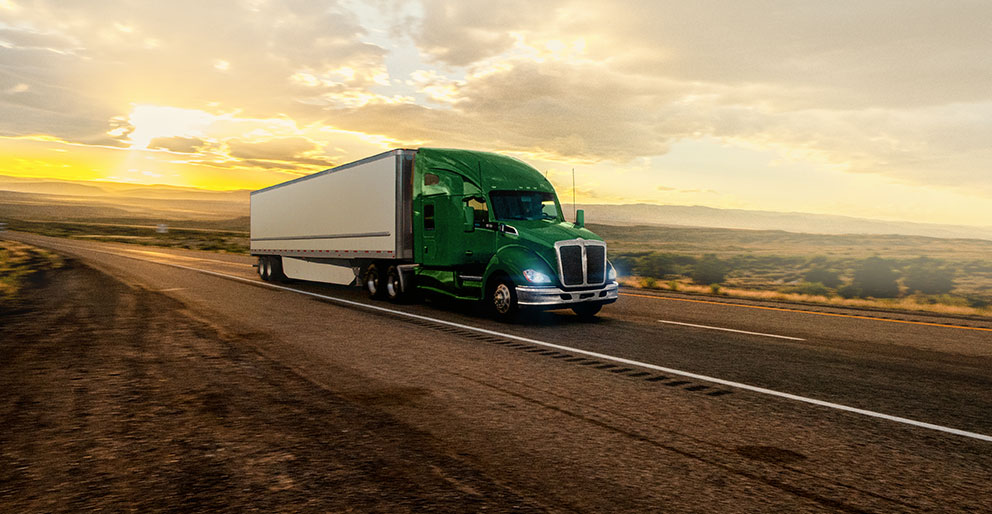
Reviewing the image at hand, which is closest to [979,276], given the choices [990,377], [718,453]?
[990,377]

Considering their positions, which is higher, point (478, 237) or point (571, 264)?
point (478, 237)

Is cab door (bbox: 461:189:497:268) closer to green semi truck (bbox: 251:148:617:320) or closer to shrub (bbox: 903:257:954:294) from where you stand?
green semi truck (bbox: 251:148:617:320)

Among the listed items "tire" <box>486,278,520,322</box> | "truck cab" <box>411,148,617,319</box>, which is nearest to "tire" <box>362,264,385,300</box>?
"truck cab" <box>411,148,617,319</box>

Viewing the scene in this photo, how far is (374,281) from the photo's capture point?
1642 centimetres

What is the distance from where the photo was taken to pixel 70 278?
22094mm

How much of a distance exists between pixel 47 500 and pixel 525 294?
851cm

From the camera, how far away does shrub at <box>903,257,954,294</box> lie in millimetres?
27905

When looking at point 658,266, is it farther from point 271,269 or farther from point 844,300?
point 271,269

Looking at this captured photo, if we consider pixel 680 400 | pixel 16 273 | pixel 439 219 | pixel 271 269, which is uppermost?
pixel 439 219

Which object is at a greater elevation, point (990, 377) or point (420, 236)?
point (420, 236)

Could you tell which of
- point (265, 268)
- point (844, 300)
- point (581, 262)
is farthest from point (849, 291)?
point (265, 268)

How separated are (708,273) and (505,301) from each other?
2488cm

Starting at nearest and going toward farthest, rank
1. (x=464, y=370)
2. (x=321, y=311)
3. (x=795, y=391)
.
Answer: (x=795, y=391), (x=464, y=370), (x=321, y=311)

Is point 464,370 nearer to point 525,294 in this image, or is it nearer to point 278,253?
point 525,294
